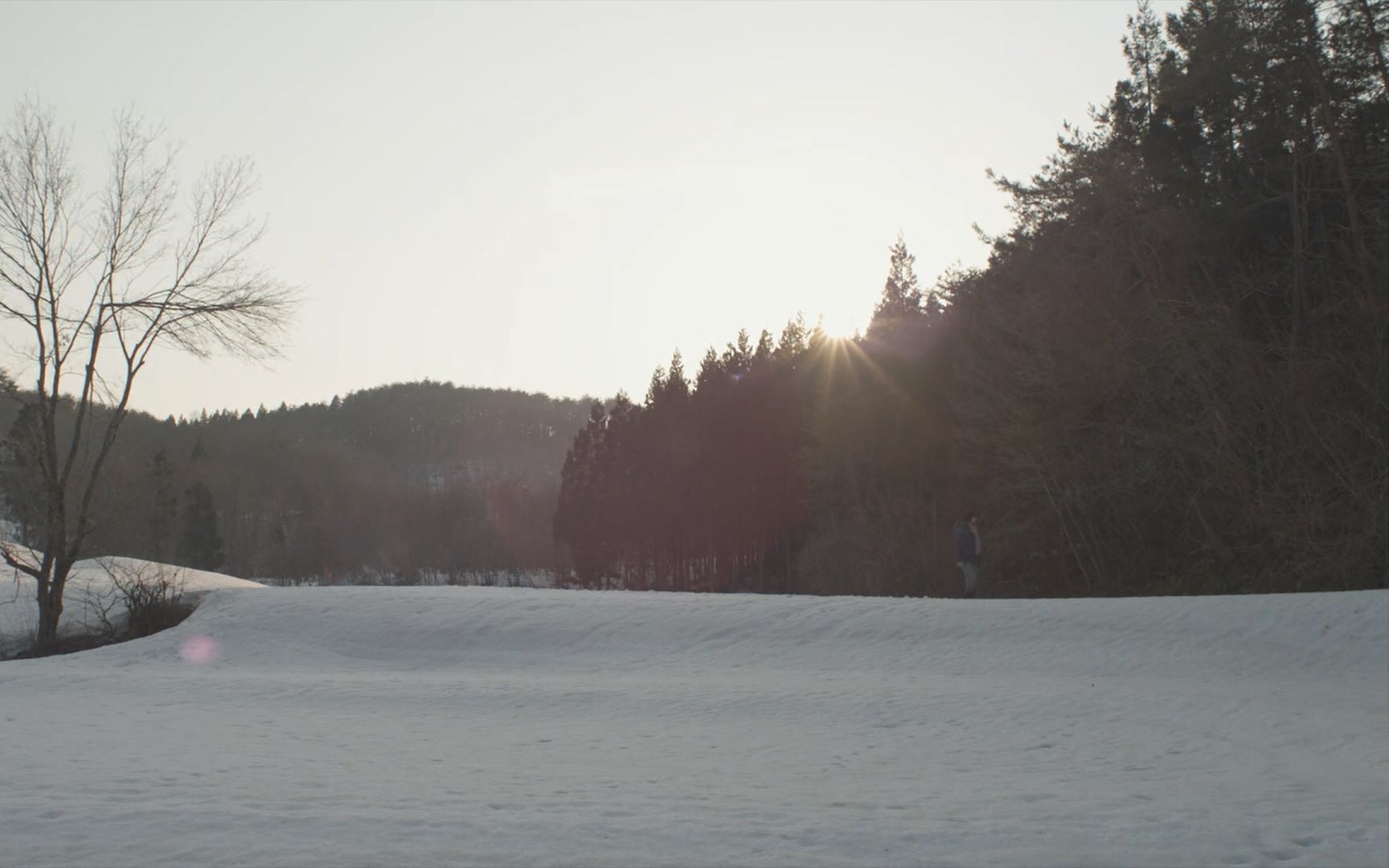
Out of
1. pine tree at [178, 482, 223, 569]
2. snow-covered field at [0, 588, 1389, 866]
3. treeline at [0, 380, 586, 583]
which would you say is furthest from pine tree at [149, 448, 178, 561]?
snow-covered field at [0, 588, 1389, 866]

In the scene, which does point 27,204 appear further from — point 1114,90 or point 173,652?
point 1114,90

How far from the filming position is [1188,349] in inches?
995

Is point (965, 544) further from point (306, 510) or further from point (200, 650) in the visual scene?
point (306, 510)

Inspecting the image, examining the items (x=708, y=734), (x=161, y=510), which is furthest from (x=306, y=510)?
(x=708, y=734)

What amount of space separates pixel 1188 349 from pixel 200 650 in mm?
22465

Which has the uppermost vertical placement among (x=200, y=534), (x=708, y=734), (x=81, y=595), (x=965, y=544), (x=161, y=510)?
(x=161, y=510)

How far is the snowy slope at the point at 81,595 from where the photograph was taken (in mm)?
22641

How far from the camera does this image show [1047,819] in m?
6.76

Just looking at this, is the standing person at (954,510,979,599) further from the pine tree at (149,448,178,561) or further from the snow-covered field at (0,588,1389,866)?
the pine tree at (149,448,178,561)

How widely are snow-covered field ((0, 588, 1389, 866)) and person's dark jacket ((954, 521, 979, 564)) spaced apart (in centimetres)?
329

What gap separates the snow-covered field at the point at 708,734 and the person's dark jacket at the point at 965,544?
3289mm

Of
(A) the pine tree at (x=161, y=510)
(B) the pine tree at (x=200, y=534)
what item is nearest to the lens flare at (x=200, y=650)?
(A) the pine tree at (x=161, y=510)

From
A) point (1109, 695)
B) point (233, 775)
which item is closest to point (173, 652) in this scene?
point (233, 775)

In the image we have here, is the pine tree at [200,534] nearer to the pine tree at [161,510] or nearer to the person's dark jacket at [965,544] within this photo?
the pine tree at [161,510]
